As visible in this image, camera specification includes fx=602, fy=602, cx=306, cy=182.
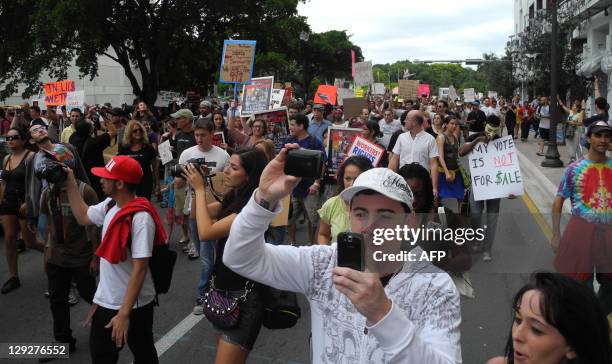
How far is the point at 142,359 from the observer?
3.68m

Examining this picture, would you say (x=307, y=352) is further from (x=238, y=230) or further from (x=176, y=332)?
(x=238, y=230)

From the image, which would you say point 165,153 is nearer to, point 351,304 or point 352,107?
point 352,107

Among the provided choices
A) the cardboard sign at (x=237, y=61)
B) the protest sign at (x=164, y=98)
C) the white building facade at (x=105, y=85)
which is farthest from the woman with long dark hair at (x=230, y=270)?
the white building facade at (x=105, y=85)

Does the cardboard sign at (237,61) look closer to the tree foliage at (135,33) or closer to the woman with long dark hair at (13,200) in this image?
the woman with long dark hair at (13,200)

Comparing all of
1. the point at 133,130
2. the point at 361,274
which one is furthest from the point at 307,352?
the point at 133,130

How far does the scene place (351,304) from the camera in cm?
191

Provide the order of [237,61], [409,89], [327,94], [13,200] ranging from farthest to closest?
[409,89] → [327,94] → [237,61] → [13,200]

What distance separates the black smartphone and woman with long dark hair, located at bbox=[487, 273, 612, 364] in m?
0.65

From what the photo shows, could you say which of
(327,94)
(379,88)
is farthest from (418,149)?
(379,88)

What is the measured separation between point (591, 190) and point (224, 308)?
2.67 meters

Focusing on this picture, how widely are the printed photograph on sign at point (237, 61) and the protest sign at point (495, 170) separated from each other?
6281 mm

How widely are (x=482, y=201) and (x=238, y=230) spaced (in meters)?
5.84

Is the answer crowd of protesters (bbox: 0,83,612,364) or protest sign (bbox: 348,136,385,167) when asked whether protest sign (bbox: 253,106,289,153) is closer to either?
crowd of protesters (bbox: 0,83,612,364)

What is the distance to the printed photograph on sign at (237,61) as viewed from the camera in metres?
12.2
